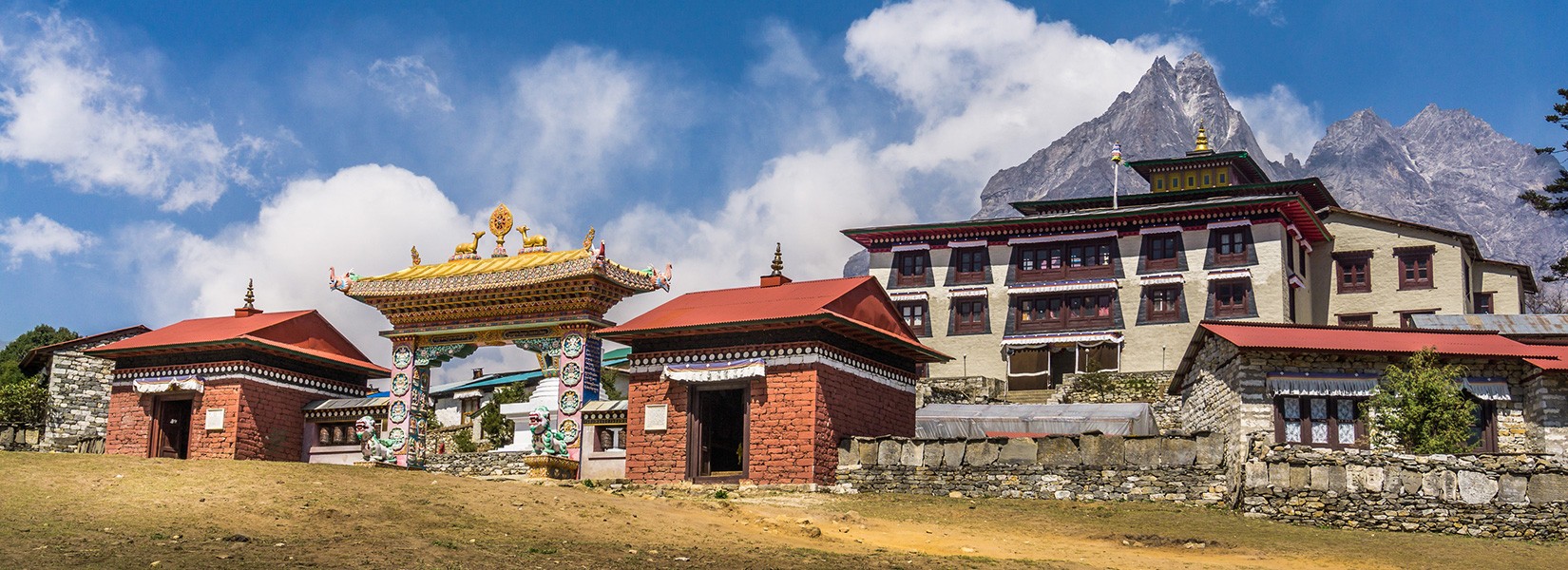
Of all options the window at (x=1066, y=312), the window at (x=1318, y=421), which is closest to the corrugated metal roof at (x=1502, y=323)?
the window at (x=1066, y=312)

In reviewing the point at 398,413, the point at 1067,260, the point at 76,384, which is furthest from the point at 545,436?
the point at 1067,260

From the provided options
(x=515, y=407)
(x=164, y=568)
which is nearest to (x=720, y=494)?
(x=515, y=407)

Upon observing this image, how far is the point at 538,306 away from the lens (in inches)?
1492

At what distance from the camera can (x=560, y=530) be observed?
2206cm

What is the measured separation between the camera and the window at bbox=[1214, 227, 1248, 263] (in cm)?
5844

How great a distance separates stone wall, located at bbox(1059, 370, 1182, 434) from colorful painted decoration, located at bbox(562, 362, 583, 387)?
21866 millimetres

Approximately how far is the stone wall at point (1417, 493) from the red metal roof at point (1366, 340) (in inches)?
255

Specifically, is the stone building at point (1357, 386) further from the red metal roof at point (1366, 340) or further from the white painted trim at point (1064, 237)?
the white painted trim at point (1064, 237)

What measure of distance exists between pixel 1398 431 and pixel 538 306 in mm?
21028

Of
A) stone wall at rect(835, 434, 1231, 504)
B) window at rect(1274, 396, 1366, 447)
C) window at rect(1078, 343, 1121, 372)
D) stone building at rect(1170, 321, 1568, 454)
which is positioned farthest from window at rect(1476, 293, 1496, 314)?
stone wall at rect(835, 434, 1231, 504)

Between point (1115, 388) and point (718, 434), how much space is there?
879 inches

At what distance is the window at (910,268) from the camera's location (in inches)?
2499

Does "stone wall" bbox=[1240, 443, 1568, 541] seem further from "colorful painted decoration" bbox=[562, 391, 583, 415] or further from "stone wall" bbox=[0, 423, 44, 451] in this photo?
"stone wall" bbox=[0, 423, 44, 451]

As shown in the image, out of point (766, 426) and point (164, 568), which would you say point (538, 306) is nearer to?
point (766, 426)
